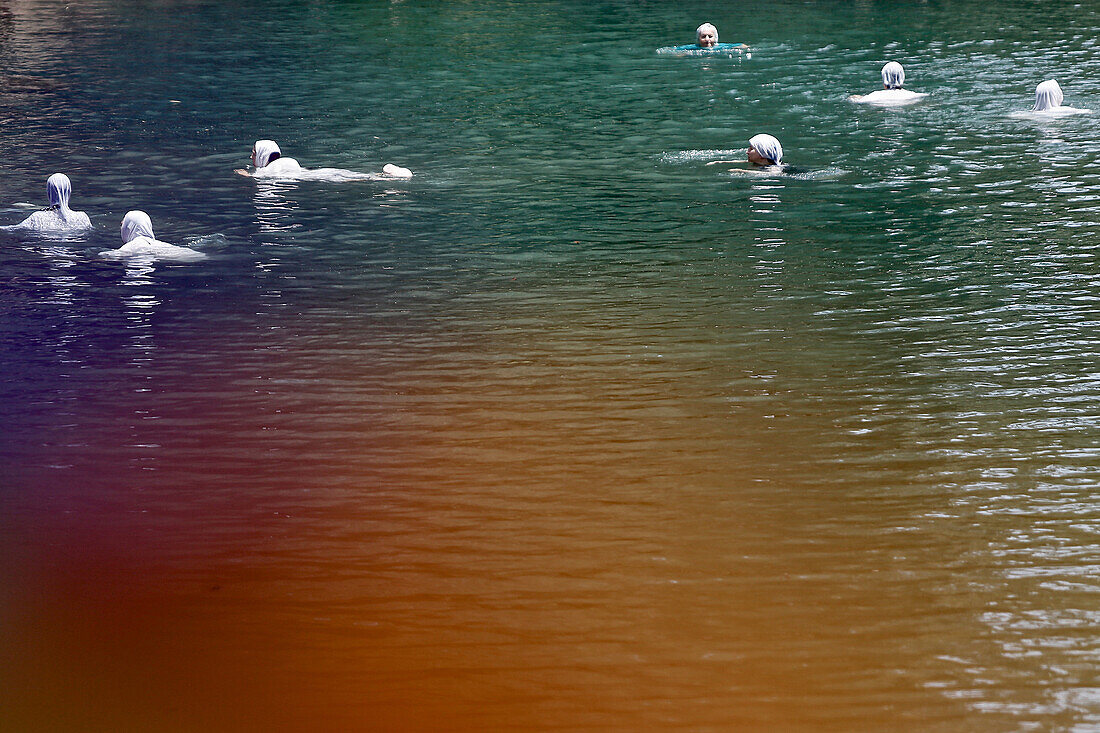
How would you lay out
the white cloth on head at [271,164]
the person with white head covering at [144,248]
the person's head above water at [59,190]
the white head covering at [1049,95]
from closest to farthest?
the person with white head covering at [144,248] → the person's head above water at [59,190] → the white cloth on head at [271,164] → the white head covering at [1049,95]

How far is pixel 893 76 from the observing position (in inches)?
Result: 986

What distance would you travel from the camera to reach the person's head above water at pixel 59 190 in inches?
678

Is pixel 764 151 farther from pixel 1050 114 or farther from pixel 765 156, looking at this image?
pixel 1050 114

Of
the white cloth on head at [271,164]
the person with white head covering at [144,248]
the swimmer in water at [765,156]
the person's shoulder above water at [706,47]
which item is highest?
the person's shoulder above water at [706,47]

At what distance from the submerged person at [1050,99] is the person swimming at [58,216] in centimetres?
1664

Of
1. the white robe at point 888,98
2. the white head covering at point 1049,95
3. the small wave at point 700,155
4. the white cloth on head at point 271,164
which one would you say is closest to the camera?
the white cloth on head at point 271,164

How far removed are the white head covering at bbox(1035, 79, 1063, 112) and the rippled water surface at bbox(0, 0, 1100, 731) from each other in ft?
2.29

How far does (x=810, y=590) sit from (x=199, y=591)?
3879 mm

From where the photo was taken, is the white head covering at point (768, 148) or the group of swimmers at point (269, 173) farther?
the white head covering at point (768, 148)

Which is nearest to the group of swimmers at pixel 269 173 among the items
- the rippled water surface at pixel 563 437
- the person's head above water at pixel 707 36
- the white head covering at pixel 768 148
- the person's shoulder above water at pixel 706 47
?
the white head covering at pixel 768 148

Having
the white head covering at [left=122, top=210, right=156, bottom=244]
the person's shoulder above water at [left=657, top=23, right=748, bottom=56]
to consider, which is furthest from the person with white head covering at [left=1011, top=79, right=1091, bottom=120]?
the white head covering at [left=122, top=210, right=156, bottom=244]

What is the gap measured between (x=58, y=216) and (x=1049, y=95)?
17.0m

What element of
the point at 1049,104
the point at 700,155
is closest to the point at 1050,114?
the point at 1049,104

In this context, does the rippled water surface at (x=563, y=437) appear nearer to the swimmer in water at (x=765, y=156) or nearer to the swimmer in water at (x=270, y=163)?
the swimmer in water at (x=270, y=163)
